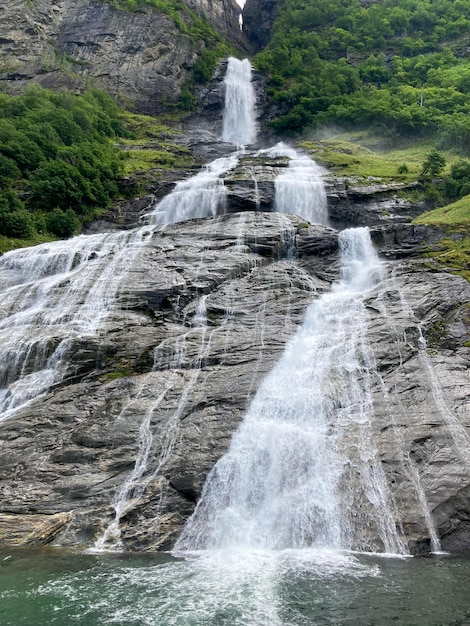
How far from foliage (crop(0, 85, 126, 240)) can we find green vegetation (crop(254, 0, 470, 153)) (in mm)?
26921

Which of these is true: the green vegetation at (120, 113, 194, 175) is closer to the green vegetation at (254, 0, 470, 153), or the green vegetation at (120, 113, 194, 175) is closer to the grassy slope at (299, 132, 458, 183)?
the grassy slope at (299, 132, 458, 183)

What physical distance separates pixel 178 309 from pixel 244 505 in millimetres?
10439

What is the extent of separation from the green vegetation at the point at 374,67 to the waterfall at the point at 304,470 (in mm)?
38869

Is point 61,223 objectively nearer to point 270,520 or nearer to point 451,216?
point 451,216

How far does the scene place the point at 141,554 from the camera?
39.3 feet

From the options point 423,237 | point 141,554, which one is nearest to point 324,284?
point 423,237

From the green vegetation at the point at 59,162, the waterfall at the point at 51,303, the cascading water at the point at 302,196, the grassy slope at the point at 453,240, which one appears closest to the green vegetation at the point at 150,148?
the green vegetation at the point at 59,162

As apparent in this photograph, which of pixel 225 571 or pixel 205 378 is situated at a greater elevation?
pixel 205 378

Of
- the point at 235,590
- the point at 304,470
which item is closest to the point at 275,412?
the point at 304,470

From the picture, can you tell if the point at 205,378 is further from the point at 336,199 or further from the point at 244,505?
the point at 336,199

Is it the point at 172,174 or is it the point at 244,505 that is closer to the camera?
the point at 244,505

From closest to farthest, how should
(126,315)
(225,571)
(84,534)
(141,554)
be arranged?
1. (225,571)
2. (141,554)
3. (84,534)
4. (126,315)

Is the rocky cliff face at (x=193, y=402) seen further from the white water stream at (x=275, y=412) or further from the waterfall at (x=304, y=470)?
the waterfall at (x=304, y=470)

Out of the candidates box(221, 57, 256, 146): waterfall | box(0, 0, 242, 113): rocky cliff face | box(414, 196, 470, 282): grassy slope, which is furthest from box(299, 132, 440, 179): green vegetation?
box(0, 0, 242, 113): rocky cliff face
